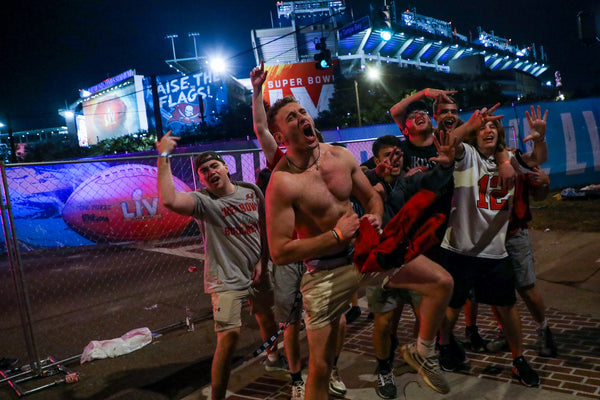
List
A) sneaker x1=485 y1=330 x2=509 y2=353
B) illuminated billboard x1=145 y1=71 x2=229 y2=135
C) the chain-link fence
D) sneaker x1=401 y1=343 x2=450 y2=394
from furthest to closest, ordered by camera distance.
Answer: illuminated billboard x1=145 y1=71 x2=229 y2=135 < the chain-link fence < sneaker x1=485 y1=330 x2=509 y2=353 < sneaker x1=401 y1=343 x2=450 y2=394

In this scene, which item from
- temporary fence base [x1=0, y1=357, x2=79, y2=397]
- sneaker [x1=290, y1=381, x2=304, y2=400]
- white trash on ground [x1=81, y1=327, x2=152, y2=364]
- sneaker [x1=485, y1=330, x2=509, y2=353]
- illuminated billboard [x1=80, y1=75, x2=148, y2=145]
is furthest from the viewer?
illuminated billboard [x1=80, y1=75, x2=148, y2=145]

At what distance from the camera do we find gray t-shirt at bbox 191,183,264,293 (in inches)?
140

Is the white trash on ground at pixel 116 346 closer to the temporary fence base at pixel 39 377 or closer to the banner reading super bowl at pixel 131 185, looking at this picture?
the temporary fence base at pixel 39 377

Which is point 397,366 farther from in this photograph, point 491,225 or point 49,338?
point 49,338

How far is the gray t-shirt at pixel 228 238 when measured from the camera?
3564 millimetres

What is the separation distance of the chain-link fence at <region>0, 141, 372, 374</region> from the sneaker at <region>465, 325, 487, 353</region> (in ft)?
11.6

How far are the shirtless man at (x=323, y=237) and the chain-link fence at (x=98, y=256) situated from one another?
342 centimetres

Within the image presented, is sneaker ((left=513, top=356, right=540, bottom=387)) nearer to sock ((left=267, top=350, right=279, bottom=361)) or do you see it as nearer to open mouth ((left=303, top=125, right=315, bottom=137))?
sock ((left=267, top=350, right=279, bottom=361))

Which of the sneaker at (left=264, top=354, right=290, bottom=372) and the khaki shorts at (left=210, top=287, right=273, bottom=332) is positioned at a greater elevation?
the khaki shorts at (left=210, top=287, right=273, bottom=332)

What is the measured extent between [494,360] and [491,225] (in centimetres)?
127

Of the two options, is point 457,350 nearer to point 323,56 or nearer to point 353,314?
point 353,314

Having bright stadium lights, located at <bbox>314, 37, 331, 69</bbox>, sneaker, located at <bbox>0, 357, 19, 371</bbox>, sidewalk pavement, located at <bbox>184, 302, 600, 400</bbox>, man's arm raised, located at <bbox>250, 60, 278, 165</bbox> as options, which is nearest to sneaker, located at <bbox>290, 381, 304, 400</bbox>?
sidewalk pavement, located at <bbox>184, 302, 600, 400</bbox>

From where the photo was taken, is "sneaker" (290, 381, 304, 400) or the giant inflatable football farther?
the giant inflatable football

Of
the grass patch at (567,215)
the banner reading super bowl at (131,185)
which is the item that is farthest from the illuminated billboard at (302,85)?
the grass patch at (567,215)
